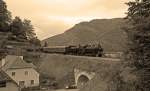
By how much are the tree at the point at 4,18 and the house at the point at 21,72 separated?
27867 millimetres

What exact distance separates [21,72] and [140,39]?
105 feet

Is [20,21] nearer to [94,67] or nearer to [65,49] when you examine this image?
[65,49]

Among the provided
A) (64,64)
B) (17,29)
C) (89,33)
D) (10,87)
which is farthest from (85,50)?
(89,33)

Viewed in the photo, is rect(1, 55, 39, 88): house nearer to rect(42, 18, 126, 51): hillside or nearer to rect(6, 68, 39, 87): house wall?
rect(6, 68, 39, 87): house wall

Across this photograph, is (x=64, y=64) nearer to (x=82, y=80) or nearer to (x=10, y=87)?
(x=82, y=80)

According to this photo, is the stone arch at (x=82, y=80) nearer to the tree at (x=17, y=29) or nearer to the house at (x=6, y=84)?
the house at (x=6, y=84)

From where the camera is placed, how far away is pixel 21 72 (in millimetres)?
45062

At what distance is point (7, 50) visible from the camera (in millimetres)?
60812

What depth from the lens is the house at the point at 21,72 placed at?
145 ft

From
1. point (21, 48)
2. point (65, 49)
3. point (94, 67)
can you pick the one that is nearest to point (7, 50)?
point (21, 48)

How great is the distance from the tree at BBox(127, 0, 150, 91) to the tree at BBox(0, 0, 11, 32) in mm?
59354

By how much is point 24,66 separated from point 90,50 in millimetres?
13041

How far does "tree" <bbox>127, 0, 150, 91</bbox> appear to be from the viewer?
53.4 feet

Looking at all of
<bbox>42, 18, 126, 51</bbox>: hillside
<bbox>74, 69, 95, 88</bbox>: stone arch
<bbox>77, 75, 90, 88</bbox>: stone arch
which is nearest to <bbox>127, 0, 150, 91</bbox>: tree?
<bbox>74, 69, 95, 88</bbox>: stone arch
